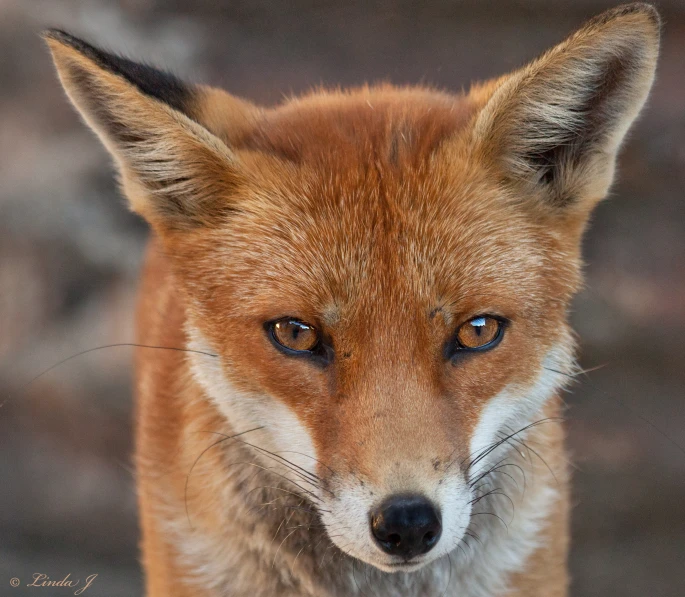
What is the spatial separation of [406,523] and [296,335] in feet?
2.06

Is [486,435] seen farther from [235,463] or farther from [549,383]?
[235,463]

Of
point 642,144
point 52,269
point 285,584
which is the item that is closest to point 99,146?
point 52,269

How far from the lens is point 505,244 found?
252 cm

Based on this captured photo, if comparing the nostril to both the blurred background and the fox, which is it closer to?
the fox

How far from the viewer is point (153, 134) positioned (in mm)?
2549

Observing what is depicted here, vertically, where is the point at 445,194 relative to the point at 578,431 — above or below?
above

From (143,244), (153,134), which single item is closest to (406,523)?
(153,134)

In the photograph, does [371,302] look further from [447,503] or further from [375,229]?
[447,503]

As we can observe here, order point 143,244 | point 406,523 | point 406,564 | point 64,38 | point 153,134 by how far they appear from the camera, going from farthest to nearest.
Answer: point 143,244 < point 153,134 < point 64,38 < point 406,564 < point 406,523

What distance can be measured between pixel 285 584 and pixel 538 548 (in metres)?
0.93

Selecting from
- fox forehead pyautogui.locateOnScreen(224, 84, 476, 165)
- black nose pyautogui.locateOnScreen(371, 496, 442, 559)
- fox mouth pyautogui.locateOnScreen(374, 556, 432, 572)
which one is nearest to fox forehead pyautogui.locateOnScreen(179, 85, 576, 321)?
fox forehead pyautogui.locateOnScreen(224, 84, 476, 165)

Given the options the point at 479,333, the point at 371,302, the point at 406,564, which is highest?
the point at 371,302

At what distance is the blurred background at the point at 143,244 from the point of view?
5141mm

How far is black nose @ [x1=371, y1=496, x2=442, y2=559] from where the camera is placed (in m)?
2.08
